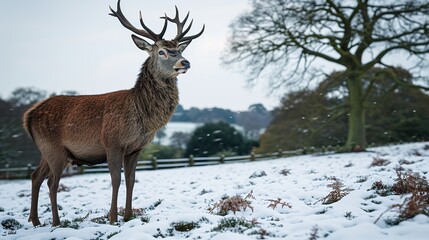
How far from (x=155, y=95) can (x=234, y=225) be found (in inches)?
87.9

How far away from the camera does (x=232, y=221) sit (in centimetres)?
397

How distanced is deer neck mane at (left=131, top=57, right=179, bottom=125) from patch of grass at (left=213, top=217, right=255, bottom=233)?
1845 millimetres

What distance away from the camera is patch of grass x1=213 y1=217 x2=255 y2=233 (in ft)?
12.3

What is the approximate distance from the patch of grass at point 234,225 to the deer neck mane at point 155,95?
1.85 meters

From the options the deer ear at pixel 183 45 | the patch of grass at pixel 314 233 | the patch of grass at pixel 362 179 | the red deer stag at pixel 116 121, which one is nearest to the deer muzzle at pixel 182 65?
the red deer stag at pixel 116 121

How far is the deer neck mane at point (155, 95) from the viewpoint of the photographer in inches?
201

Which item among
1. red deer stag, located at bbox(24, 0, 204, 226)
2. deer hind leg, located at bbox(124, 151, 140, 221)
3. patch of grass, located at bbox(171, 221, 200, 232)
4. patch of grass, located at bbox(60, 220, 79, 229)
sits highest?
red deer stag, located at bbox(24, 0, 204, 226)

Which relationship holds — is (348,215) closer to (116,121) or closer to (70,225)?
(116,121)

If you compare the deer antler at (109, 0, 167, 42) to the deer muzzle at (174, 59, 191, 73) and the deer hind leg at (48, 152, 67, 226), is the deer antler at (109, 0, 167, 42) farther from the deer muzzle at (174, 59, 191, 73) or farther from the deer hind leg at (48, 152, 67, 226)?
the deer hind leg at (48, 152, 67, 226)

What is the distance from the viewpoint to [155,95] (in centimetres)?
516

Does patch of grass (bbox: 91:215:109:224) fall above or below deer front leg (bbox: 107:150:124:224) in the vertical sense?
below

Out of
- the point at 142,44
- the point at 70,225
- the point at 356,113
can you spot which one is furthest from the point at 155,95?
the point at 356,113

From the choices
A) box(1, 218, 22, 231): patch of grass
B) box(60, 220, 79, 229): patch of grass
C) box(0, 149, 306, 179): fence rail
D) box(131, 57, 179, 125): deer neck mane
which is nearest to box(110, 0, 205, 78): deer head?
box(131, 57, 179, 125): deer neck mane

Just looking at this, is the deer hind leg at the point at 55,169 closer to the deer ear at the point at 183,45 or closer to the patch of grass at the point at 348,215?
the deer ear at the point at 183,45
